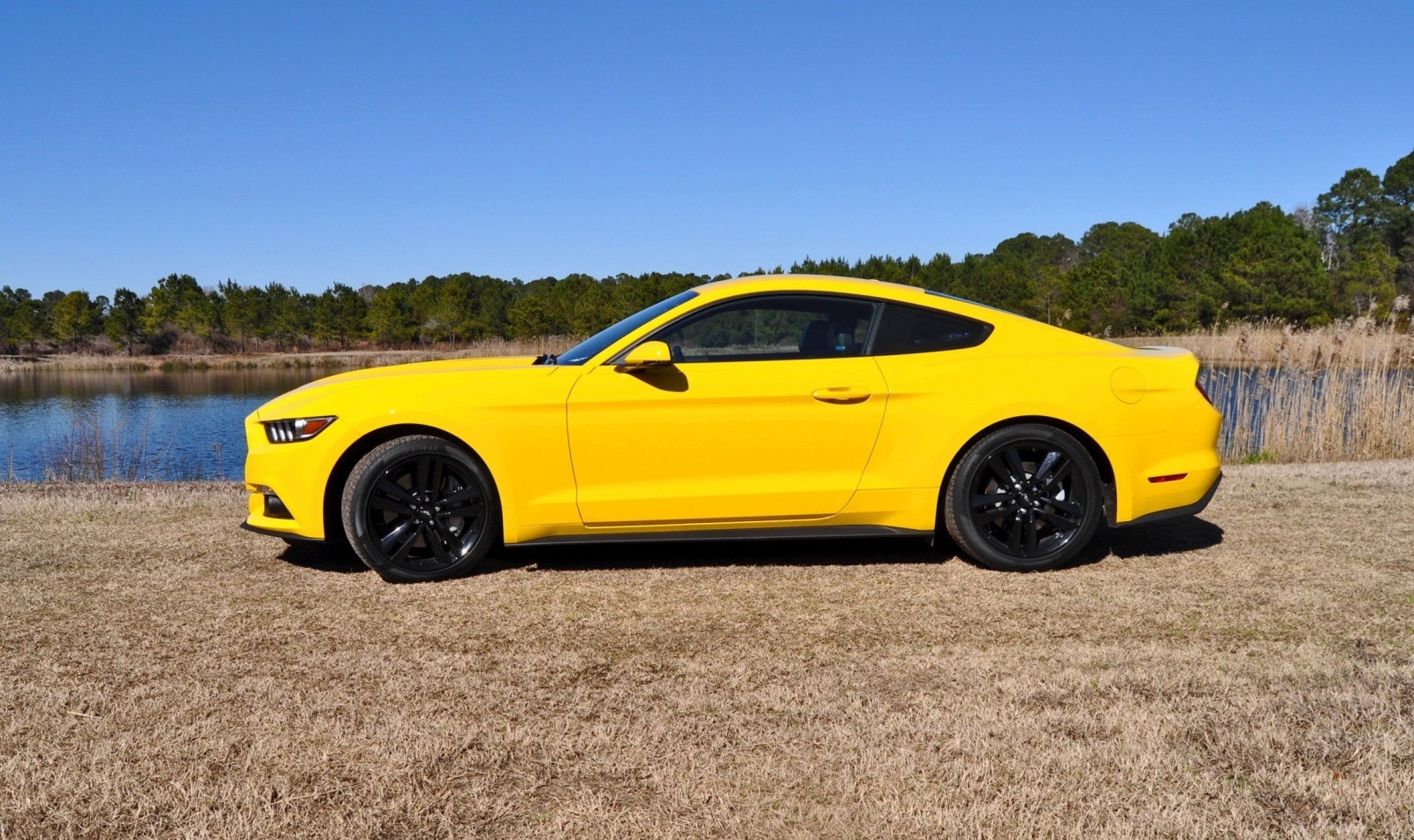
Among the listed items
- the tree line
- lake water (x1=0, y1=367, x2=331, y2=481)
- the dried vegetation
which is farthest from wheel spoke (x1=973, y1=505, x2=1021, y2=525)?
the tree line

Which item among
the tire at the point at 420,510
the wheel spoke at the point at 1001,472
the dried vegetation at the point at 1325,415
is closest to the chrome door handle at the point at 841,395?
the wheel spoke at the point at 1001,472

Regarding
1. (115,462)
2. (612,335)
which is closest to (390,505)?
(612,335)

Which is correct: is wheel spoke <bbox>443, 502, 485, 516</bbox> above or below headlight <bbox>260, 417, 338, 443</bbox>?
below

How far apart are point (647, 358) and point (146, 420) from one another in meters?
22.5

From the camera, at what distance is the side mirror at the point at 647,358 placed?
15.9 ft

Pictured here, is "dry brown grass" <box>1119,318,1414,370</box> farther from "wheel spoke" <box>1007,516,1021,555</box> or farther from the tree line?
the tree line

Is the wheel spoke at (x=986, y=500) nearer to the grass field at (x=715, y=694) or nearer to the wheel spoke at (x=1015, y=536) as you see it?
the wheel spoke at (x=1015, y=536)

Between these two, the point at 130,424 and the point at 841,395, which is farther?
the point at 130,424

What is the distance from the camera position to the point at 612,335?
211 inches

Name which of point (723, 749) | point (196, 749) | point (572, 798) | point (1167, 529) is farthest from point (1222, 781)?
point (1167, 529)

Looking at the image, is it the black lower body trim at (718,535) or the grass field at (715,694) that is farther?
the black lower body trim at (718,535)

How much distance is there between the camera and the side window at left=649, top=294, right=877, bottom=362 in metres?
5.08

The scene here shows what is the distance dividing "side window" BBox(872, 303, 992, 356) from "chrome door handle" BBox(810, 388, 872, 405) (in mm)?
269

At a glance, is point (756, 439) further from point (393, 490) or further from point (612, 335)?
point (393, 490)
